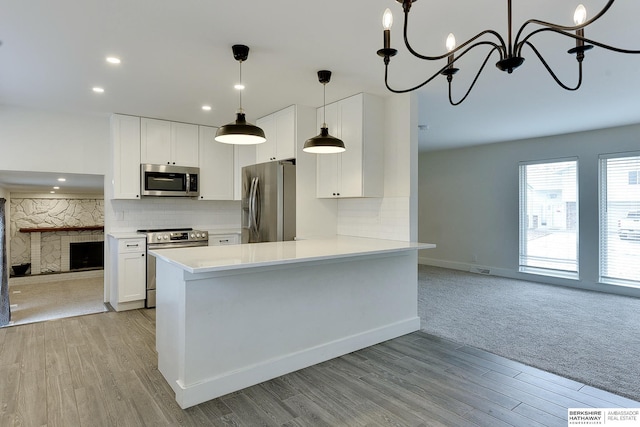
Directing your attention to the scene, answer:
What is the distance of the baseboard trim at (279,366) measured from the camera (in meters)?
2.36

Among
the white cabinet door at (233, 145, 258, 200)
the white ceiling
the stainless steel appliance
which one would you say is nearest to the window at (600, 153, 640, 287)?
the white ceiling

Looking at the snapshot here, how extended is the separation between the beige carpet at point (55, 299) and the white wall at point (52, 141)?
5.80ft

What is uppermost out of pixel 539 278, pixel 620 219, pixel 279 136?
pixel 279 136

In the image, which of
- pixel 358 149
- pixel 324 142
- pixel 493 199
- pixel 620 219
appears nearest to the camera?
pixel 324 142

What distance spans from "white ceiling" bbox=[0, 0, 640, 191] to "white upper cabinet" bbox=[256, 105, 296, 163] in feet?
0.46

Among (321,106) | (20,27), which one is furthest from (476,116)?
(20,27)

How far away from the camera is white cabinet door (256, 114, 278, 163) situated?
4520 millimetres

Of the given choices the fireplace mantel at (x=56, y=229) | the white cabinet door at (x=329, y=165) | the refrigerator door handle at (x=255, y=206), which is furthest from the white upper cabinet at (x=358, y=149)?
the fireplace mantel at (x=56, y=229)

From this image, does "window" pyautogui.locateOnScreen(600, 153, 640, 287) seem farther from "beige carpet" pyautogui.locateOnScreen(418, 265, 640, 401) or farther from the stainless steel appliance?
the stainless steel appliance

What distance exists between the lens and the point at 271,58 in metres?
2.93

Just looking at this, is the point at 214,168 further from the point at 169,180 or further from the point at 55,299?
the point at 55,299

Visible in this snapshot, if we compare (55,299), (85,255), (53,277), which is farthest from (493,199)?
(85,255)

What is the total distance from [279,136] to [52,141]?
9.39 ft

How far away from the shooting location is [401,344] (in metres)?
3.38
